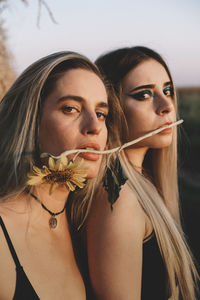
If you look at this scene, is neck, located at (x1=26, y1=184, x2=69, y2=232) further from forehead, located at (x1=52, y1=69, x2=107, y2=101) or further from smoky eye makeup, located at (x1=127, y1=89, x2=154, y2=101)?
smoky eye makeup, located at (x1=127, y1=89, x2=154, y2=101)

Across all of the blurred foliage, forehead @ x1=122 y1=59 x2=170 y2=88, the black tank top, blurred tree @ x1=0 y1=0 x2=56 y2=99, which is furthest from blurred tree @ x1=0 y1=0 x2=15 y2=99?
the blurred foliage

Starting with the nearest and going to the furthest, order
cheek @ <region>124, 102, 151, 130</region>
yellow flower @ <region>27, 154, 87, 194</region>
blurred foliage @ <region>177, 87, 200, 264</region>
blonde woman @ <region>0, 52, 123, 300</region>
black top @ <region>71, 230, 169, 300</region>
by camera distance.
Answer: yellow flower @ <region>27, 154, 87, 194</region> → blonde woman @ <region>0, 52, 123, 300</region> → black top @ <region>71, 230, 169, 300</region> → cheek @ <region>124, 102, 151, 130</region> → blurred foliage @ <region>177, 87, 200, 264</region>

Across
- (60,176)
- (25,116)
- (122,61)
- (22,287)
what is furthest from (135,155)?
(22,287)

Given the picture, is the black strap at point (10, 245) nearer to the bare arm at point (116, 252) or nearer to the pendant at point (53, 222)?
the pendant at point (53, 222)

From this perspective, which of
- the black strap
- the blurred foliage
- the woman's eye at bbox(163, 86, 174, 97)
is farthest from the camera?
the blurred foliage

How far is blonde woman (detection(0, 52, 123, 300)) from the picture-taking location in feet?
4.16

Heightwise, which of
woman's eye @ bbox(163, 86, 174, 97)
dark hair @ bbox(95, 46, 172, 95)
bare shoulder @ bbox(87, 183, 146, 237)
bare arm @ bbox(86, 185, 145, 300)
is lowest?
bare arm @ bbox(86, 185, 145, 300)

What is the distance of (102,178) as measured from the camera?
5.71 feet

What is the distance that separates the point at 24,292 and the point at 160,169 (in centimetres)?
137

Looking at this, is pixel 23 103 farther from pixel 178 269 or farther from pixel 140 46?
pixel 178 269

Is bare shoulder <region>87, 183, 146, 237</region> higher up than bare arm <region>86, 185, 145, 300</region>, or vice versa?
bare shoulder <region>87, 183, 146, 237</region>

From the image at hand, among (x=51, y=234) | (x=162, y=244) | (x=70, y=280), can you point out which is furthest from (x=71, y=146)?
(x=162, y=244)

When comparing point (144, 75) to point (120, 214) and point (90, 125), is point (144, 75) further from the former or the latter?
point (120, 214)

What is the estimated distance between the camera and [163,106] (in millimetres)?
1738
